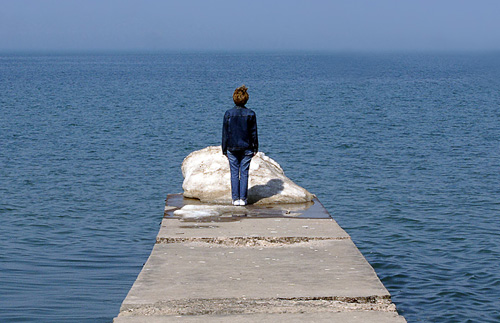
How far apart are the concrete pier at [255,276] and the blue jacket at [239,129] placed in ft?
3.98

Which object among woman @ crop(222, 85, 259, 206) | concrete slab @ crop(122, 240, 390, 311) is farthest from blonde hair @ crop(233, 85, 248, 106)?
concrete slab @ crop(122, 240, 390, 311)

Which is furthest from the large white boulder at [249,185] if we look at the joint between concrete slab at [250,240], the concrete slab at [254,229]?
the joint between concrete slab at [250,240]

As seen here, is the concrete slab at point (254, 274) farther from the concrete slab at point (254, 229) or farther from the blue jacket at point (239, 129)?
the blue jacket at point (239, 129)

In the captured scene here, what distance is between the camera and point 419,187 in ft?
64.2

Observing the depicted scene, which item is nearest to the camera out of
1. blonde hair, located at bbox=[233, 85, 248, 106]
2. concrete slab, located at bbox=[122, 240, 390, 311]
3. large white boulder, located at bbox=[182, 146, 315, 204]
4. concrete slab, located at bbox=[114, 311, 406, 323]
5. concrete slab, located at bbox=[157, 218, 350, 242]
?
concrete slab, located at bbox=[114, 311, 406, 323]

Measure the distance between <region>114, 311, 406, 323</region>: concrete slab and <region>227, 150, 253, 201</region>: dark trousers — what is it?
17.1 feet

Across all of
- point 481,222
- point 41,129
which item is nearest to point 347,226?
point 481,222

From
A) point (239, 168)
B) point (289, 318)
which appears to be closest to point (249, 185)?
point (239, 168)

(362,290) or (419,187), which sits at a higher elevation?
(362,290)

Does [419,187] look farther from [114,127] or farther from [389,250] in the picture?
[114,127]

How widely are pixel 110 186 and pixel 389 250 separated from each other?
9175 mm

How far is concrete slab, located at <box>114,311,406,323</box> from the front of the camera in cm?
642

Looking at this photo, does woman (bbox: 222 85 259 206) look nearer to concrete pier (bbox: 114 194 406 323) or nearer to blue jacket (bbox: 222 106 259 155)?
blue jacket (bbox: 222 106 259 155)

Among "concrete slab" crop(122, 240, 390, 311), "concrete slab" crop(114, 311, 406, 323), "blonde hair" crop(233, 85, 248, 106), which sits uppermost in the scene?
"blonde hair" crop(233, 85, 248, 106)
